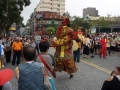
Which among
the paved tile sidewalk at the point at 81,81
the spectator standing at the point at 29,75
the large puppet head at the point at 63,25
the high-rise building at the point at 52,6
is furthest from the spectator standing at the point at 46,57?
the high-rise building at the point at 52,6

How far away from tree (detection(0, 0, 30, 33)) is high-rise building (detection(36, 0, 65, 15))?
92699 millimetres

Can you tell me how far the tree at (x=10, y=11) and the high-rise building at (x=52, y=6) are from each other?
92.7 meters

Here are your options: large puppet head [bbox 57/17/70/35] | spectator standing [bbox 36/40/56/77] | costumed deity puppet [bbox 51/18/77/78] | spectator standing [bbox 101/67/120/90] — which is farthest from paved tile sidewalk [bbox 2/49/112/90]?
spectator standing [bbox 101/67/120/90]

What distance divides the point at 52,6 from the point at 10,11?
98276 millimetres

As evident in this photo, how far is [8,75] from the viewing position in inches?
104

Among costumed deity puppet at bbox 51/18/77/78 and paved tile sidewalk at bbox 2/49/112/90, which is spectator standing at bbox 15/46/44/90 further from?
costumed deity puppet at bbox 51/18/77/78

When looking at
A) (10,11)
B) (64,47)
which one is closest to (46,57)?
(64,47)

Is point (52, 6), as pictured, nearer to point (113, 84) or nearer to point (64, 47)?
point (64, 47)

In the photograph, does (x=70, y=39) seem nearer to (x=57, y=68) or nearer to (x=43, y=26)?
(x=57, y=68)

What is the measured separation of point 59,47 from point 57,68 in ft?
2.52

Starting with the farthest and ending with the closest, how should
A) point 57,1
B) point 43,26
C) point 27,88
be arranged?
point 57,1 → point 43,26 → point 27,88

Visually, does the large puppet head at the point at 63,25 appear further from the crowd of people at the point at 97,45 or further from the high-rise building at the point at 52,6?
the high-rise building at the point at 52,6

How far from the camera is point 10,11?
33062 mm

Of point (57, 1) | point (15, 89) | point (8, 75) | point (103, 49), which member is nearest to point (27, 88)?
point (8, 75)
